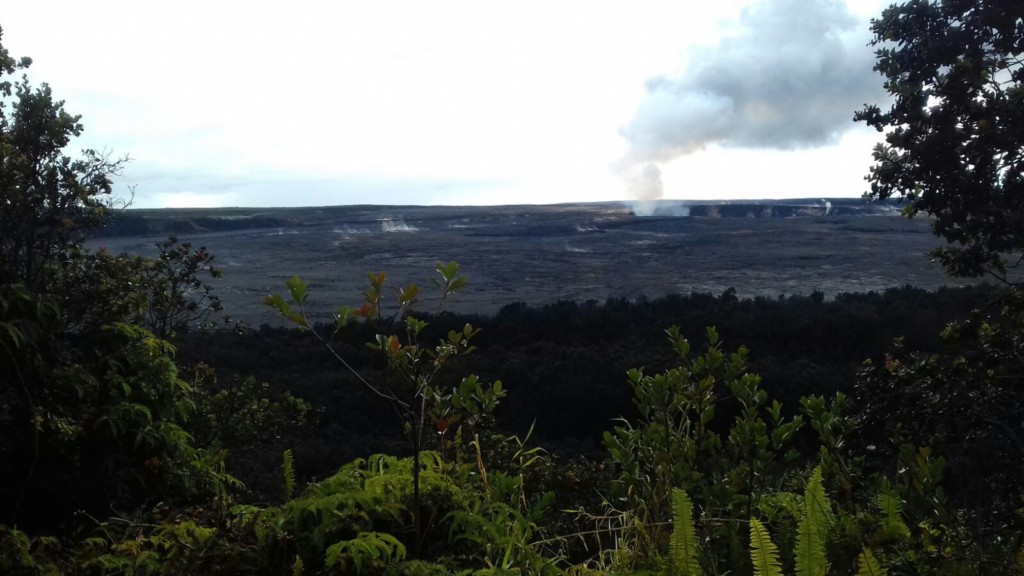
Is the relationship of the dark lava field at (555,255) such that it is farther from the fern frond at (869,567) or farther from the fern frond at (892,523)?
the fern frond at (869,567)

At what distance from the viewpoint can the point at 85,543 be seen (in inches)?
90.3

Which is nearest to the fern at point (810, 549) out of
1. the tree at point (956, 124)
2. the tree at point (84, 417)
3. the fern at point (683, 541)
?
the fern at point (683, 541)

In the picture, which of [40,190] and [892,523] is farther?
[40,190]

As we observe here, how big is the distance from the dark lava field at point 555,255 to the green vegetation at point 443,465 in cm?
1057

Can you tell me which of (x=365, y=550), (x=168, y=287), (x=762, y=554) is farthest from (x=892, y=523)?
(x=168, y=287)

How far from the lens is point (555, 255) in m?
23.4

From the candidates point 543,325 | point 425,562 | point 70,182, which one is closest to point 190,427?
point 70,182

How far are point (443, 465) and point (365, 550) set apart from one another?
0.48 meters

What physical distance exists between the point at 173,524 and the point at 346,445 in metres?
7.04

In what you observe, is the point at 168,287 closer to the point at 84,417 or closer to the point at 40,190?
the point at 40,190

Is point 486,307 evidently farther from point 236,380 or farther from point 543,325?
point 236,380

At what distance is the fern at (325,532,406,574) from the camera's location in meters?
1.85

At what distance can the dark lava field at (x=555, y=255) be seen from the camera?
18.0 metres

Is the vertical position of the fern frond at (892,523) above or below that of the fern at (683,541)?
below
